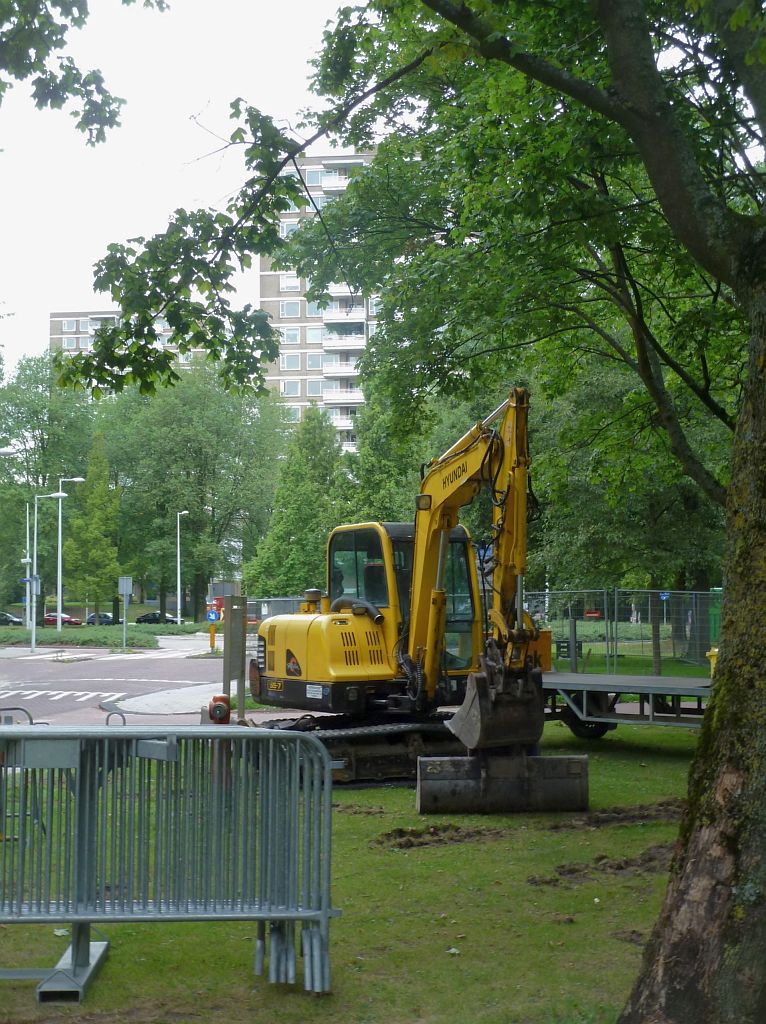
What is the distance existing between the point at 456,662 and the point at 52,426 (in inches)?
2520

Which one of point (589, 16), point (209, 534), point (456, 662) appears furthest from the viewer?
point (209, 534)

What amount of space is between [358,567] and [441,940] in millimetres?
8117

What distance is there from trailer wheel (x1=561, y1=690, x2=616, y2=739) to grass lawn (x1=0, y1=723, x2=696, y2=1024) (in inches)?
206

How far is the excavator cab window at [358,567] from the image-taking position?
47.5 ft

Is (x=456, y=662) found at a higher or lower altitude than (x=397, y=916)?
higher

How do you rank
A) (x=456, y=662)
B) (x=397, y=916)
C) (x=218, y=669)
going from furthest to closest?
(x=218, y=669), (x=456, y=662), (x=397, y=916)

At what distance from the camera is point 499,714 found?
10.8 m

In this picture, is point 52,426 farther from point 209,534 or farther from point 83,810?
point 83,810

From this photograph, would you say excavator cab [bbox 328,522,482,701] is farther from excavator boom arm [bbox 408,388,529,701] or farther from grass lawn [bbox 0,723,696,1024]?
grass lawn [bbox 0,723,696,1024]

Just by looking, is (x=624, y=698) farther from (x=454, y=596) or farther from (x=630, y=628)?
(x=454, y=596)

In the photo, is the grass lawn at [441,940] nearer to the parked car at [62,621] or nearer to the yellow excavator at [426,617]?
the yellow excavator at [426,617]

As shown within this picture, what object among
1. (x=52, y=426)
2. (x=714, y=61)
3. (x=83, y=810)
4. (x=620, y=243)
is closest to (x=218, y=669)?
(x=620, y=243)

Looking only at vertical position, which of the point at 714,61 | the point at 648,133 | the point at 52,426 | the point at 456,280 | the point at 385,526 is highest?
the point at 52,426

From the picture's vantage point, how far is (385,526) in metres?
14.6
